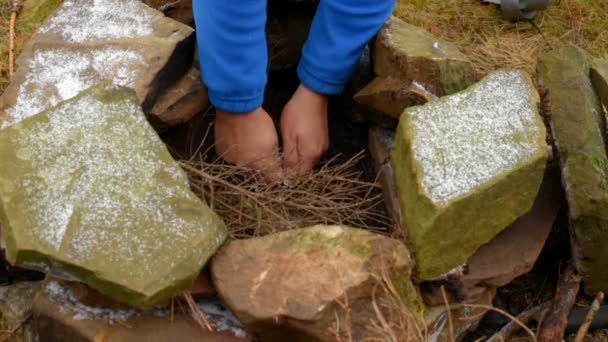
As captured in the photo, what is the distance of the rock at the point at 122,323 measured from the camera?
5.26ft

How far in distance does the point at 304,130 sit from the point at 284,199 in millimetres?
270

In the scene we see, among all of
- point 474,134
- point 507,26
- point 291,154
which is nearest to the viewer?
point 474,134

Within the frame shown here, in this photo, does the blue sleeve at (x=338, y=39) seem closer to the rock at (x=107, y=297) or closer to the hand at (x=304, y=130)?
the hand at (x=304, y=130)

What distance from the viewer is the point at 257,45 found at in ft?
6.07

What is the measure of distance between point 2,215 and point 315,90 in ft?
2.84

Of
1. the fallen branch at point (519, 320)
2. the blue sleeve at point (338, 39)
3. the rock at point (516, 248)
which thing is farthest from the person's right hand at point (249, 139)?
the fallen branch at point (519, 320)

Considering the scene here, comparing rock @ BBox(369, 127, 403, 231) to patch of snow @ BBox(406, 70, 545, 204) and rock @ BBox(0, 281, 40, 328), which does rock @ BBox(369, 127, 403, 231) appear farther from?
rock @ BBox(0, 281, 40, 328)

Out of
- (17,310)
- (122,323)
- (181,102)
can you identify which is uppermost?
(181,102)

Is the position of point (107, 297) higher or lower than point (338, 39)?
lower

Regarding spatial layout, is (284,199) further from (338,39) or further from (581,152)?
(581,152)

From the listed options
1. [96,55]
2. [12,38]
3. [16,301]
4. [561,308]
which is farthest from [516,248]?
[12,38]

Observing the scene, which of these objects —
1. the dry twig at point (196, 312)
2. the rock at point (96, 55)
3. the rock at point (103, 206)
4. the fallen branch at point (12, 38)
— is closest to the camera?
the rock at point (103, 206)

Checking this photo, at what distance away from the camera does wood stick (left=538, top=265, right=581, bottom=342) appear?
1.83 m

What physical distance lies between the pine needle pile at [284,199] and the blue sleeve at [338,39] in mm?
231
